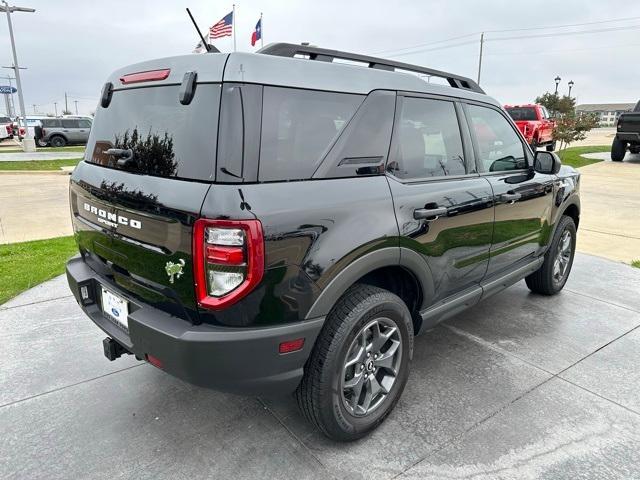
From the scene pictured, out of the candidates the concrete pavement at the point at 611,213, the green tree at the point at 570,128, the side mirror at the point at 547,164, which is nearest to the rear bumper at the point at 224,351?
the side mirror at the point at 547,164

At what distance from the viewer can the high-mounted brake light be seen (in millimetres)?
2145

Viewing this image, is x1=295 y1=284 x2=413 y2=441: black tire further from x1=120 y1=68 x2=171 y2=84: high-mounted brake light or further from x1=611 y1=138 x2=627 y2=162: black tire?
x1=611 y1=138 x2=627 y2=162: black tire

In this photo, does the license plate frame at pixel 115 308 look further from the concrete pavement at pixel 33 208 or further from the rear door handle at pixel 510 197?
the concrete pavement at pixel 33 208

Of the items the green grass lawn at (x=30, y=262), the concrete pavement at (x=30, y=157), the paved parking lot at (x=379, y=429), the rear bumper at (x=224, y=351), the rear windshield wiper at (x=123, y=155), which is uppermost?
the rear windshield wiper at (x=123, y=155)

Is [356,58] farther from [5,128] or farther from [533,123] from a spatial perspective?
[5,128]

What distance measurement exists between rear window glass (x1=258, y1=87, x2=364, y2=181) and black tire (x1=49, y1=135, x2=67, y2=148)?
2846 centimetres

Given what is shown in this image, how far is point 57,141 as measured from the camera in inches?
1025

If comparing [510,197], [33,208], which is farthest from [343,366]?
[33,208]

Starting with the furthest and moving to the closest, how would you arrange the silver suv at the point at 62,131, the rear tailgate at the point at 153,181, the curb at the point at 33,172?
1. the silver suv at the point at 62,131
2. the curb at the point at 33,172
3. the rear tailgate at the point at 153,181

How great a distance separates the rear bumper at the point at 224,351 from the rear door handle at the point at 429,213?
0.80 metres

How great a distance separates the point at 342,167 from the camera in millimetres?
2162

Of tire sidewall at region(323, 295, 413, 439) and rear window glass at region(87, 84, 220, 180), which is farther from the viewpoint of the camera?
tire sidewall at region(323, 295, 413, 439)

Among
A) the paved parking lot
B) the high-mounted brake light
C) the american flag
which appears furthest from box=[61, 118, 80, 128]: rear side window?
the high-mounted brake light

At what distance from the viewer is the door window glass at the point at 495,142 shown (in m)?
3.12
